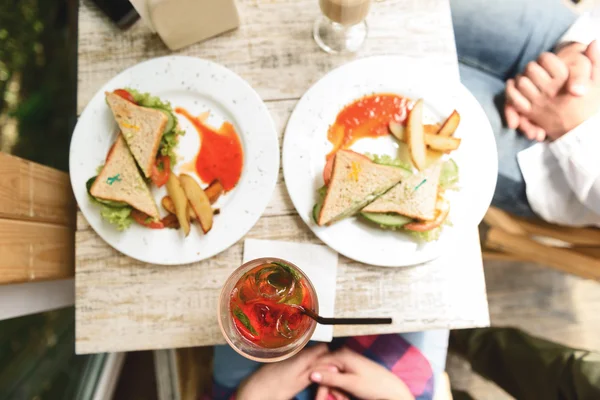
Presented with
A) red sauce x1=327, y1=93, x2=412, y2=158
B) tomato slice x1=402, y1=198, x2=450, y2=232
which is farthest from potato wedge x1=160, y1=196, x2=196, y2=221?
tomato slice x1=402, y1=198, x2=450, y2=232

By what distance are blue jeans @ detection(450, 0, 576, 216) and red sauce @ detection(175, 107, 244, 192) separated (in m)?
0.71

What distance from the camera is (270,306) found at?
959 mm

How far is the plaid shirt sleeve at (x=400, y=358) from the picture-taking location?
1.36m

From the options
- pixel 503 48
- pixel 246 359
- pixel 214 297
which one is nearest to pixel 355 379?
pixel 246 359

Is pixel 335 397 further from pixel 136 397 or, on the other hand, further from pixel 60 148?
pixel 60 148

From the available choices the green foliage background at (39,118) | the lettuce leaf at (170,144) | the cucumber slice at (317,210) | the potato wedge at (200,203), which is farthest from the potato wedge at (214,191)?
the green foliage background at (39,118)

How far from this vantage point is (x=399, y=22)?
122 cm

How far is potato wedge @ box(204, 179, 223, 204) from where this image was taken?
1134 mm

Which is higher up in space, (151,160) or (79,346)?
(151,160)

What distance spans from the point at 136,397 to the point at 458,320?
1.48 metres

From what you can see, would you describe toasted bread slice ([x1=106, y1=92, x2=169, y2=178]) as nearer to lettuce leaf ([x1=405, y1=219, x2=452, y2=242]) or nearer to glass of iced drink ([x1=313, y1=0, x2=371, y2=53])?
glass of iced drink ([x1=313, y1=0, x2=371, y2=53])

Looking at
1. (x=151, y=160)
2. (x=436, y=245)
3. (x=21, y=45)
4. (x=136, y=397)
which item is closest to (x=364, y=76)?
(x=436, y=245)

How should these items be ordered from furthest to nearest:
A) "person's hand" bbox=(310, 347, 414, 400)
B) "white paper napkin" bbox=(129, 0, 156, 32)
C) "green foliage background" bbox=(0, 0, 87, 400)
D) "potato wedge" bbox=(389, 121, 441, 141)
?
"green foliage background" bbox=(0, 0, 87, 400) → "person's hand" bbox=(310, 347, 414, 400) → "potato wedge" bbox=(389, 121, 441, 141) → "white paper napkin" bbox=(129, 0, 156, 32)

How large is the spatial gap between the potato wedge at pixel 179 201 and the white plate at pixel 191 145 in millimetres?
27
